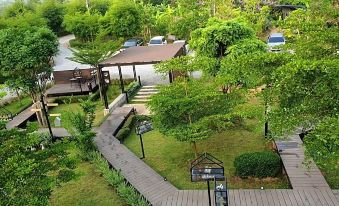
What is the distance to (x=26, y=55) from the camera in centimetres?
1734

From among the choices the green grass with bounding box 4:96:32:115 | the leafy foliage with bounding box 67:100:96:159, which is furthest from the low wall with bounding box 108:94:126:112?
Answer: the green grass with bounding box 4:96:32:115

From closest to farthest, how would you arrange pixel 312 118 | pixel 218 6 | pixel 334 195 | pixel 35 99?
pixel 312 118 → pixel 334 195 → pixel 35 99 → pixel 218 6

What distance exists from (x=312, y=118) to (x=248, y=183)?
4191 mm

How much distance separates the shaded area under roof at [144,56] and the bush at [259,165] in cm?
864

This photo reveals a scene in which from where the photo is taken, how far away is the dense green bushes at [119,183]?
1101 cm

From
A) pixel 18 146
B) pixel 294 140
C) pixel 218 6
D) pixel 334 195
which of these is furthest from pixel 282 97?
pixel 218 6

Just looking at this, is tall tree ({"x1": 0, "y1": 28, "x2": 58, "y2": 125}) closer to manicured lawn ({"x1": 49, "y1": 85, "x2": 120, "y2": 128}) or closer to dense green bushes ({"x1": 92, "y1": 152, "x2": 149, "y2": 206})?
manicured lawn ({"x1": 49, "y1": 85, "x2": 120, "y2": 128})

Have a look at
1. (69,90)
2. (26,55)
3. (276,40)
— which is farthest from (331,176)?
(276,40)

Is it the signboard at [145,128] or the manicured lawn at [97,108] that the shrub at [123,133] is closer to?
the manicured lawn at [97,108]

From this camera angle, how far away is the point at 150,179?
1249cm

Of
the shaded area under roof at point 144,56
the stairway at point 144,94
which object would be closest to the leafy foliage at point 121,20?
the shaded area under roof at point 144,56

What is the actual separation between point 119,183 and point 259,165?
4.64 metres

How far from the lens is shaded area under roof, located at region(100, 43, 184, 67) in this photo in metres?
19.6

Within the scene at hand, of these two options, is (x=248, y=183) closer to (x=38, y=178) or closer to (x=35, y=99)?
(x=38, y=178)
